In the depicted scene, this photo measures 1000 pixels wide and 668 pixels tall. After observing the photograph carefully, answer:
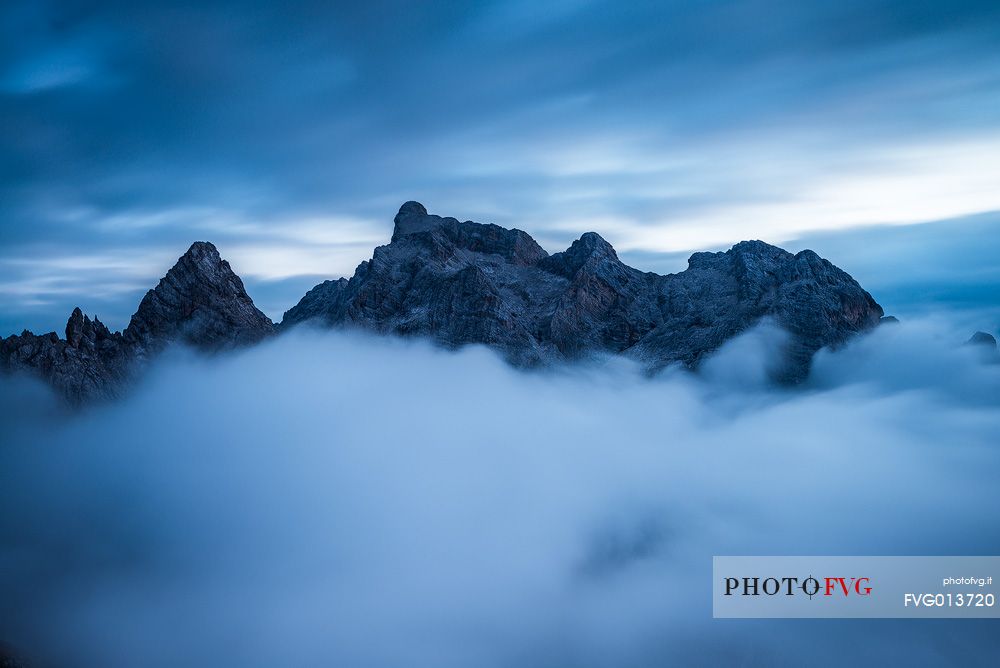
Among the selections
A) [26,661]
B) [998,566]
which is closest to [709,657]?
[998,566]

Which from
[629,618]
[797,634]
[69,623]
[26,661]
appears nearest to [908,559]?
[797,634]

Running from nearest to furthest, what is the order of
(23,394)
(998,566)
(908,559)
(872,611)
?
(998,566) < (908,559) < (872,611) < (23,394)

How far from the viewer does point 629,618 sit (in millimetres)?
187250

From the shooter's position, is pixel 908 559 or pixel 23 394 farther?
pixel 23 394

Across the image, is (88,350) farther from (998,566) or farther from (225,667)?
(998,566)

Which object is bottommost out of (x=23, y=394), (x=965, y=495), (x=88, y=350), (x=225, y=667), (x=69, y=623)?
(x=225, y=667)

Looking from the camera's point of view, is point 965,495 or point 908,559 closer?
point 908,559

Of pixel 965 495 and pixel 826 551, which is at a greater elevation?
pixel 965 495

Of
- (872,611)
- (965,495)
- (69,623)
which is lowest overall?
(69,623)

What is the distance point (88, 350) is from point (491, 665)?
14904 centimetres

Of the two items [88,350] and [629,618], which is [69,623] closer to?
[88,350]

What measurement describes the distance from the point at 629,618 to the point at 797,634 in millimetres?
43156

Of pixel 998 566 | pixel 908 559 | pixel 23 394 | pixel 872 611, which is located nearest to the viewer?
pixel 998 566

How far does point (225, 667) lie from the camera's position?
653ft
